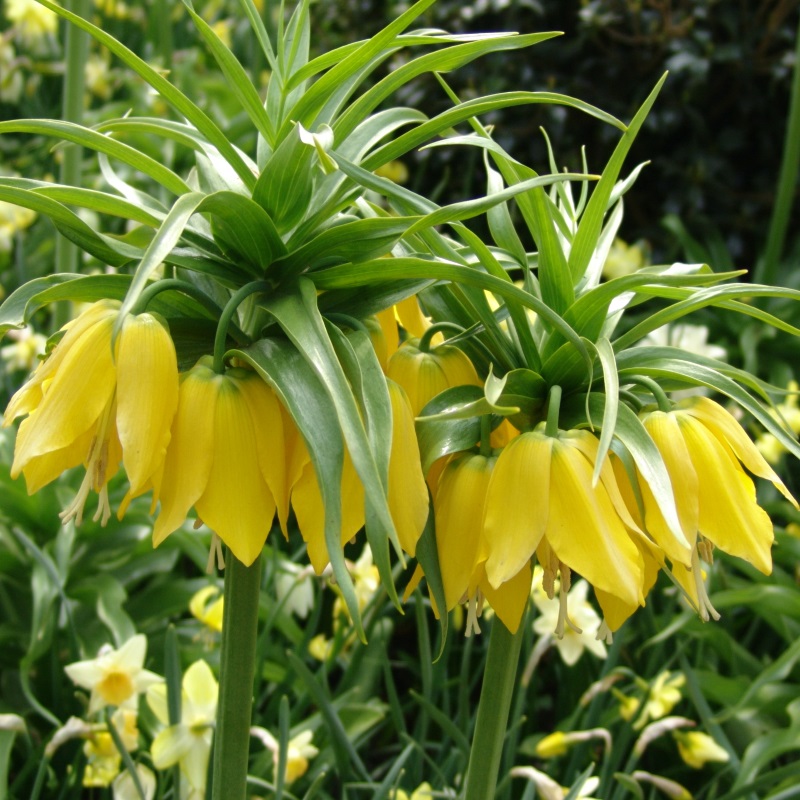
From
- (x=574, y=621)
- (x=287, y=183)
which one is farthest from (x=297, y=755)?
(x=287, y=183)

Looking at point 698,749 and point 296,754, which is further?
point 698,749

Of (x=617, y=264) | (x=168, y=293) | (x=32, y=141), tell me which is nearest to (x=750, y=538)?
(x=168, y=293)

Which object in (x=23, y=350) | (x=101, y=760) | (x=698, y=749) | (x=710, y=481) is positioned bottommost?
(x=698, y=749)

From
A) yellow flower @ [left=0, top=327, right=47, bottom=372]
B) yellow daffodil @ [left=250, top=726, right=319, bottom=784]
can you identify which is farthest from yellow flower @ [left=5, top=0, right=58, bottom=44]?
yellow daffodil @ [left=250, top=726, right=319, bottom=784]

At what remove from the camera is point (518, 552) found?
0.87 metres

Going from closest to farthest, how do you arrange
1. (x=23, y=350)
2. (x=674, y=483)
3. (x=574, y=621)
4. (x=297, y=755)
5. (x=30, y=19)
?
(x=674, y=483) → (x=297, y=755) → (x=574, y=621) → (x=23, y=350) → (x=30, y=19)

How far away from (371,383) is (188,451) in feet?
0.51

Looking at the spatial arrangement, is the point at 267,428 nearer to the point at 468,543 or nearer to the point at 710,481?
the point at 468,543

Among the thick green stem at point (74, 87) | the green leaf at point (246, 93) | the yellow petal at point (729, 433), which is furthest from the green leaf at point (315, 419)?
the thick green stem at point (74, 87)

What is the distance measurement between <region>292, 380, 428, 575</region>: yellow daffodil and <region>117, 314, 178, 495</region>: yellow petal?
0.43 feet

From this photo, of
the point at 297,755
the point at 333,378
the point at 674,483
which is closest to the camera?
the point at 333,378

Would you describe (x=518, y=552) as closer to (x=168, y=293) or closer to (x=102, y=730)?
(x=168, y=293)

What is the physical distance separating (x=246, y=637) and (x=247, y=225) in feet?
1.22

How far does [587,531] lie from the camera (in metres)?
0.88
